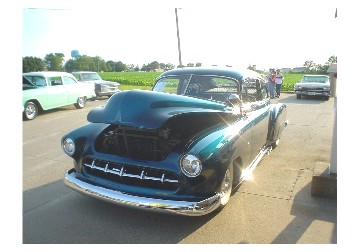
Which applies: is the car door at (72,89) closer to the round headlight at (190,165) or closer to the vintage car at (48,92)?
the vintage car at (48,92)

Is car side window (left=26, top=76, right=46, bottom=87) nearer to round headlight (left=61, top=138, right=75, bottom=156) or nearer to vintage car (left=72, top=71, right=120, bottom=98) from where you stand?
vintage car (left=72, top=71, right=120, bottom=98)

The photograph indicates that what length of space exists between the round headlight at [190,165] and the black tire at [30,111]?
24.7 feet

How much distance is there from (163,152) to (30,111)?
7357 millimetres

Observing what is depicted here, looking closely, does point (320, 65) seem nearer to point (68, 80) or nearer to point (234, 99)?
point (234, 99)

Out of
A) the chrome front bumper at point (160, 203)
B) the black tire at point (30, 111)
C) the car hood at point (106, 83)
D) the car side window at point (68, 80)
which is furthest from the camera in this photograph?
the car hood at point (106, 83)

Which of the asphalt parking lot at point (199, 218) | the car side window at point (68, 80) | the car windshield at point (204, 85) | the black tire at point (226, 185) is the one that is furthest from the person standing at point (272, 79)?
the black tire at point (226, 185)

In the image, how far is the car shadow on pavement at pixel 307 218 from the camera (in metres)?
2.57

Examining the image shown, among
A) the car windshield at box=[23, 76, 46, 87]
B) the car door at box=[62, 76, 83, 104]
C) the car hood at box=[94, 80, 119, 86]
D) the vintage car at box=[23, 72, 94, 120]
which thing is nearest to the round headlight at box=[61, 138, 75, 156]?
the vintage car at box=[23, 72, 94, 120]

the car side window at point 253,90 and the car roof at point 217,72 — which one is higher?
the car roof at point 217,72

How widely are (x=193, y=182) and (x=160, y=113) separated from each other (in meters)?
0.70

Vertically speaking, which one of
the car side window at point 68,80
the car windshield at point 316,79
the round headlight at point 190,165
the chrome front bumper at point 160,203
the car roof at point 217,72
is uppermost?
the car windshield at point 316,79

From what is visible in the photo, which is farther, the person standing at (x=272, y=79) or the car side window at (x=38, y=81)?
the person standing at (x=272, y=79)

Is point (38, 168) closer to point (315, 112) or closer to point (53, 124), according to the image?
point (53, 124)

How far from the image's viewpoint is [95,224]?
2.80 metres
